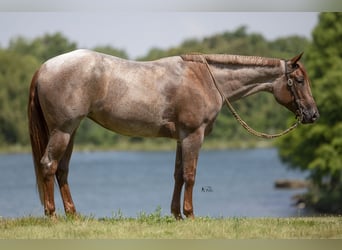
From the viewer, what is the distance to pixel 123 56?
4116cm

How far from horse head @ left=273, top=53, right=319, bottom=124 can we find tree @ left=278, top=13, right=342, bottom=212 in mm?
16964

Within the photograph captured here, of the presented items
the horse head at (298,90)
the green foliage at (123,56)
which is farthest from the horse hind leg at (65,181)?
the green foliage at (123,56)

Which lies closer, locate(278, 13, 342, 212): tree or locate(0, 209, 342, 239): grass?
locate(0, 209, 342, 239): grass

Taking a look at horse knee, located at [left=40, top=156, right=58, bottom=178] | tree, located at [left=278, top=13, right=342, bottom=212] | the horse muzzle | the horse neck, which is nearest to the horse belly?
horse knee, located at [left=40, top=156, right=58, bottom=178]

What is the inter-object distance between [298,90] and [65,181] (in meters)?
3.44

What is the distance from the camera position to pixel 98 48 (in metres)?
45.0

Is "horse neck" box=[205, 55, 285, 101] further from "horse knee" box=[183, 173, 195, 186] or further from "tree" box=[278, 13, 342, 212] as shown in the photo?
"tree" box=[278, 13, 342, 212]

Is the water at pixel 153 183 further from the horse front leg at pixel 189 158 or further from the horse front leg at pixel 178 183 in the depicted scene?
the horse front leg at pixel 189 158

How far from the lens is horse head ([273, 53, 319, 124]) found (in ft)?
28.6

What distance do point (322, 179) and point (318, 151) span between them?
10.1 feet

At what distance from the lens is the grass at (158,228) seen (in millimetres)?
7523

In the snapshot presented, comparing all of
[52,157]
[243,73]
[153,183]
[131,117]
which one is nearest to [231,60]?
[243,73]

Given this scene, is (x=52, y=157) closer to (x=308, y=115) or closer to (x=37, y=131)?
(x=37, y=131)

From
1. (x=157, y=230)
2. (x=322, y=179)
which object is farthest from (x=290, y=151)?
(x=157, y=230)
